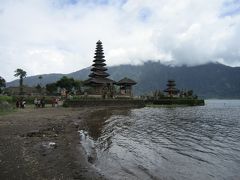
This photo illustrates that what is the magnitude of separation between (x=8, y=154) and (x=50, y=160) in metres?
2.04

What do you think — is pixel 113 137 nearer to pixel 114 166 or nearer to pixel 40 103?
pixel 114 166

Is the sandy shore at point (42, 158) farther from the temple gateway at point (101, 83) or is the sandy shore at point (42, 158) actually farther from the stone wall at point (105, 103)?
the temple gateway at point (101, 83)

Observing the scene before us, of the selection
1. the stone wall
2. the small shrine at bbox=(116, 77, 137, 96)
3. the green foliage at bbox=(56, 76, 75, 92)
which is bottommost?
the stone wall

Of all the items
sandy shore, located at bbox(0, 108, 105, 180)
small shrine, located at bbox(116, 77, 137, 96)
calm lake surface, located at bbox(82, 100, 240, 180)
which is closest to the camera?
sandy shore, located at bbox(0, 108, 105, 180)

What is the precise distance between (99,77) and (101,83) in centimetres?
410

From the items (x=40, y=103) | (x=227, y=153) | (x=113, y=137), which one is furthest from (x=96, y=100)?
(x=227, y=153)

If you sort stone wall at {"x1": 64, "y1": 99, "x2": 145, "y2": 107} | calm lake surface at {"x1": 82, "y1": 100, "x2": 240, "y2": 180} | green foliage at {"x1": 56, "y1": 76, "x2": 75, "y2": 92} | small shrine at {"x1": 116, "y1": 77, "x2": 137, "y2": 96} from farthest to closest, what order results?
green foliage at {"x1": 56, "y1": 76, "x2": 75, "y2": 92} < small shrine at {"x1": 116, "y1": 77, "x2": 137, "y2": 96} < stone wall at {"x1": 64, "y1": 99, "x2": 145, "y2": 107} < calm lake surface at {"x1": 82, "y1": 100, "x2": 240, "y2": 180}

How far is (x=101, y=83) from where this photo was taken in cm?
8256

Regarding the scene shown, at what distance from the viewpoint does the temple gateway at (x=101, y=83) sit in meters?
82.2

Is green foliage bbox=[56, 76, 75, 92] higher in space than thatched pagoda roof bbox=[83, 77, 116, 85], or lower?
higher

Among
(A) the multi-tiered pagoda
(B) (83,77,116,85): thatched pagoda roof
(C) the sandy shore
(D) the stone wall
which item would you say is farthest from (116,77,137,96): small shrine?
(C) the sandy shore

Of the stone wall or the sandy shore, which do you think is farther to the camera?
the stone wall

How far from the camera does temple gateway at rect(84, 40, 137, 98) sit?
8225 cm

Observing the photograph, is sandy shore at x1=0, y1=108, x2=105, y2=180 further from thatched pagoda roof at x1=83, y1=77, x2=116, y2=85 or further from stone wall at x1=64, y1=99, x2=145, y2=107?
thatched pagoda roof at x1=83, y1=77, x2=116, y2=85
